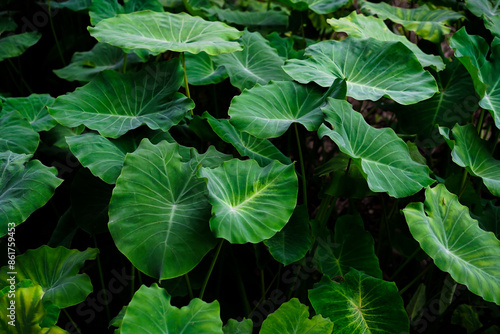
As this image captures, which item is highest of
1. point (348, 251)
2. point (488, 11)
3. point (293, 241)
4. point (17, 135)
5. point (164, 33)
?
point (164, 33)

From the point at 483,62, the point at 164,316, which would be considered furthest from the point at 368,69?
the point at 164,316

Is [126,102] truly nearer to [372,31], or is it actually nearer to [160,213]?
[160,213]

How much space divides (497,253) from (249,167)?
791 millimetres

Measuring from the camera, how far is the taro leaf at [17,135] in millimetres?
1706

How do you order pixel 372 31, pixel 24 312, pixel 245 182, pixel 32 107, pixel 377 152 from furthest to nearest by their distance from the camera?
pixel 372 31 < pixel 32 107 < pixel 377 152 < pixel 245 182 < pixel 24 312

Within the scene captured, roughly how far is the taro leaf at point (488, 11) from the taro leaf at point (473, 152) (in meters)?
0.61

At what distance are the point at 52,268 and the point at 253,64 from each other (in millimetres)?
1145

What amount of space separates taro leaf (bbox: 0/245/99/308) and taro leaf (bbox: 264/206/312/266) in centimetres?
55

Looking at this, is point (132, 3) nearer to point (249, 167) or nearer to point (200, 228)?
point (249, 167)

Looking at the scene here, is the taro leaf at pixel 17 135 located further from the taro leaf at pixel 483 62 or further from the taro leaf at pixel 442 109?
the taro leaf at pixel 483 62

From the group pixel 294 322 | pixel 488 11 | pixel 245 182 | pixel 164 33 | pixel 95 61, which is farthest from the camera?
pixel 95 61

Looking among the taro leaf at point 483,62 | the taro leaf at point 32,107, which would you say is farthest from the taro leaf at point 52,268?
the taro leaf at point 483,62

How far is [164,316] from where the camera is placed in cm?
117

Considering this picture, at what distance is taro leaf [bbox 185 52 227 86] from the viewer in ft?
6.39
